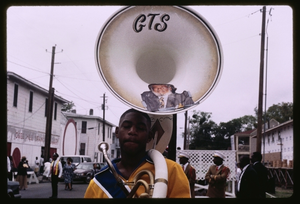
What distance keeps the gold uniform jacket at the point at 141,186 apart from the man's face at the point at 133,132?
0.08m

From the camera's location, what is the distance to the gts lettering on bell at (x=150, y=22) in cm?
174

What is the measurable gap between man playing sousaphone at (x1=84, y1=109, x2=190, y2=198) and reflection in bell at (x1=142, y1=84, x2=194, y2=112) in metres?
0.07

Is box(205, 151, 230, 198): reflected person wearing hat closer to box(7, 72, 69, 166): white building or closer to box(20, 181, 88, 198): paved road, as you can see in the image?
box(20, 181, 88, 198): paved road

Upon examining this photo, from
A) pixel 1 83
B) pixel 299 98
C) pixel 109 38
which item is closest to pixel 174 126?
pixel 109 38

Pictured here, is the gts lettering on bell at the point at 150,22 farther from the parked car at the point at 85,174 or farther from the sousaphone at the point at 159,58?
the parked car at the point at 85,174

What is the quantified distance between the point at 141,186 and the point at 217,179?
11.3ft

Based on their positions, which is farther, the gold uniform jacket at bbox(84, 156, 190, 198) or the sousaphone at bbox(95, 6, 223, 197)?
the sousaphone at bbox(95, 6, 223, 197)

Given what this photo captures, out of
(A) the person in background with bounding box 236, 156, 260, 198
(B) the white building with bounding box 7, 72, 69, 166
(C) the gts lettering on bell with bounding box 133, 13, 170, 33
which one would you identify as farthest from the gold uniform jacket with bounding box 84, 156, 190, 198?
(B) the white building with bounding box 7, 72, 69, 166

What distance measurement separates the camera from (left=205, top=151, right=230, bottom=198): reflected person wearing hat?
180 inches

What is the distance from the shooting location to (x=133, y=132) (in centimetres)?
173

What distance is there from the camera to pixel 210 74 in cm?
180

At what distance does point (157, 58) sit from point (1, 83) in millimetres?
865

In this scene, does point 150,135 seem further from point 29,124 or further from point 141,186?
point 29,124

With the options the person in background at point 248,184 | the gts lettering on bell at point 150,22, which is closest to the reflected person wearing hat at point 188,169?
the person in background at point 248,184
